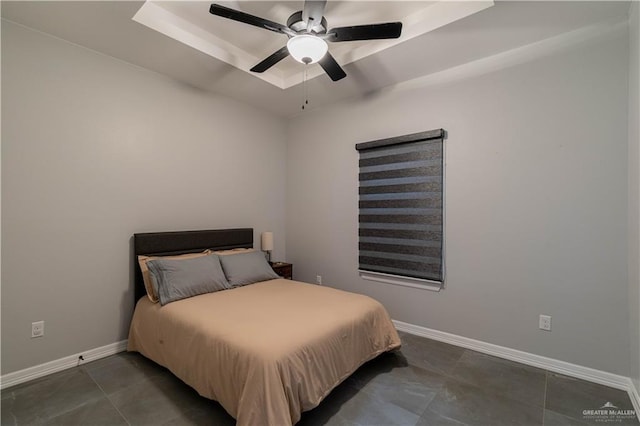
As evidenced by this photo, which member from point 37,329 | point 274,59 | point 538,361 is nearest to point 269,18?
point 274,59

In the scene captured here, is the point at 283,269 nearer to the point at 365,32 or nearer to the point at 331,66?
the point at 331,66

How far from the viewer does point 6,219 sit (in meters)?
2.23

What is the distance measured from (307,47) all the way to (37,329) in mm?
3046

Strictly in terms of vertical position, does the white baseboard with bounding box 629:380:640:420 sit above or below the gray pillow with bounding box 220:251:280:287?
below

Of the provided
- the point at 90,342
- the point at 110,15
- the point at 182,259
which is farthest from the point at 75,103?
the point at 90,342

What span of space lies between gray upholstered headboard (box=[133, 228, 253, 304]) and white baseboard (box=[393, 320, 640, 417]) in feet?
7.35

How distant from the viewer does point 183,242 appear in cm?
316

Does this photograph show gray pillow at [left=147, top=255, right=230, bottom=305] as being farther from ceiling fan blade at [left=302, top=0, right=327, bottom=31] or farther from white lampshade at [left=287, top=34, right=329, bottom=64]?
ceiling fan blade at [left=302, top=0, right=327, bottom=31]

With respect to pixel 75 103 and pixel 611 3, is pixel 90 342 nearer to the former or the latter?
pixel 75 103

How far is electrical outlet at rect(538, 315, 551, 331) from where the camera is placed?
8.20ft

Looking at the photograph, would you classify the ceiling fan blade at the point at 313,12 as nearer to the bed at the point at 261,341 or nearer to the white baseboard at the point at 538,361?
the bed at the point at 261,341

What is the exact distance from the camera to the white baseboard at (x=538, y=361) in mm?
2188

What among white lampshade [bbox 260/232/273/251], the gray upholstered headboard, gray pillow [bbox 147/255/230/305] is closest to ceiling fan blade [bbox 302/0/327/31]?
gray pillow [bbox 147/255/230/305]

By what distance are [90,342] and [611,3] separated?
4910 millimetres
